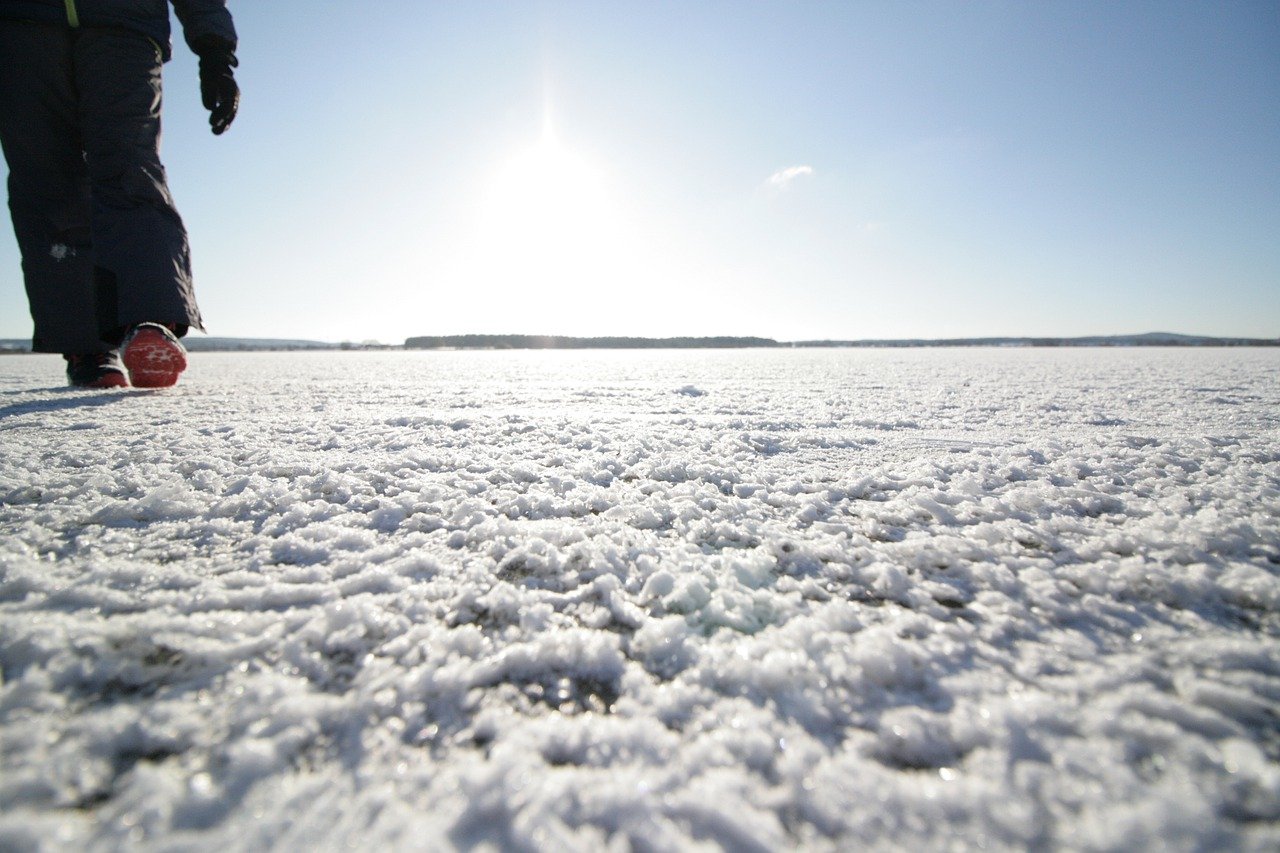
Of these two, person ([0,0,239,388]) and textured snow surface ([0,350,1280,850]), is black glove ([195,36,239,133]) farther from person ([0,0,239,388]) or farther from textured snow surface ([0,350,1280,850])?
textured snow surface ([0,350,1280,850])

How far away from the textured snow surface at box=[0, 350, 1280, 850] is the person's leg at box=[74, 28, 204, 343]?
1.49 m

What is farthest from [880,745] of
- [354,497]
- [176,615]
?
[354,497]

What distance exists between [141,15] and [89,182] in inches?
33.6

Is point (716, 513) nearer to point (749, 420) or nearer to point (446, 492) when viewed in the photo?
point (446, 492)

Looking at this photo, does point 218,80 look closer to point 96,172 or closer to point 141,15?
point 141,15

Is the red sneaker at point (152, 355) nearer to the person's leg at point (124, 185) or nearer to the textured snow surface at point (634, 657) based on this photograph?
the person's leg at point (124, 185)

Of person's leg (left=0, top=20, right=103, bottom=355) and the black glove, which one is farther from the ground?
the black glove

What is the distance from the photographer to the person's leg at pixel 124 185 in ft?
8.31

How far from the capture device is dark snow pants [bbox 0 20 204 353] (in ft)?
8.23

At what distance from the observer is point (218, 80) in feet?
9.62

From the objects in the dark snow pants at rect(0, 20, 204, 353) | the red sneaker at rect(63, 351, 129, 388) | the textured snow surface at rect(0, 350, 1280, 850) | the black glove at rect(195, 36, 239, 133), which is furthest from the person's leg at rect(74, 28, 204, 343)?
the textured snow surface at rect(0, 350, 1280, 850)

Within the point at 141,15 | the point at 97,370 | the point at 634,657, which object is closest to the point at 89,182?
the point at 141,15

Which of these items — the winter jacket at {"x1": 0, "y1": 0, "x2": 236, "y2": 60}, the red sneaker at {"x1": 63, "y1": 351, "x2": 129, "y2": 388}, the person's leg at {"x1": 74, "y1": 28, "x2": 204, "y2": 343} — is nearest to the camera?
the winter jacket at {"x1": 0, "y1": 0, "x2": 236, "y2": 60}

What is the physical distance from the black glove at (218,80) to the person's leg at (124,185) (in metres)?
0.29
